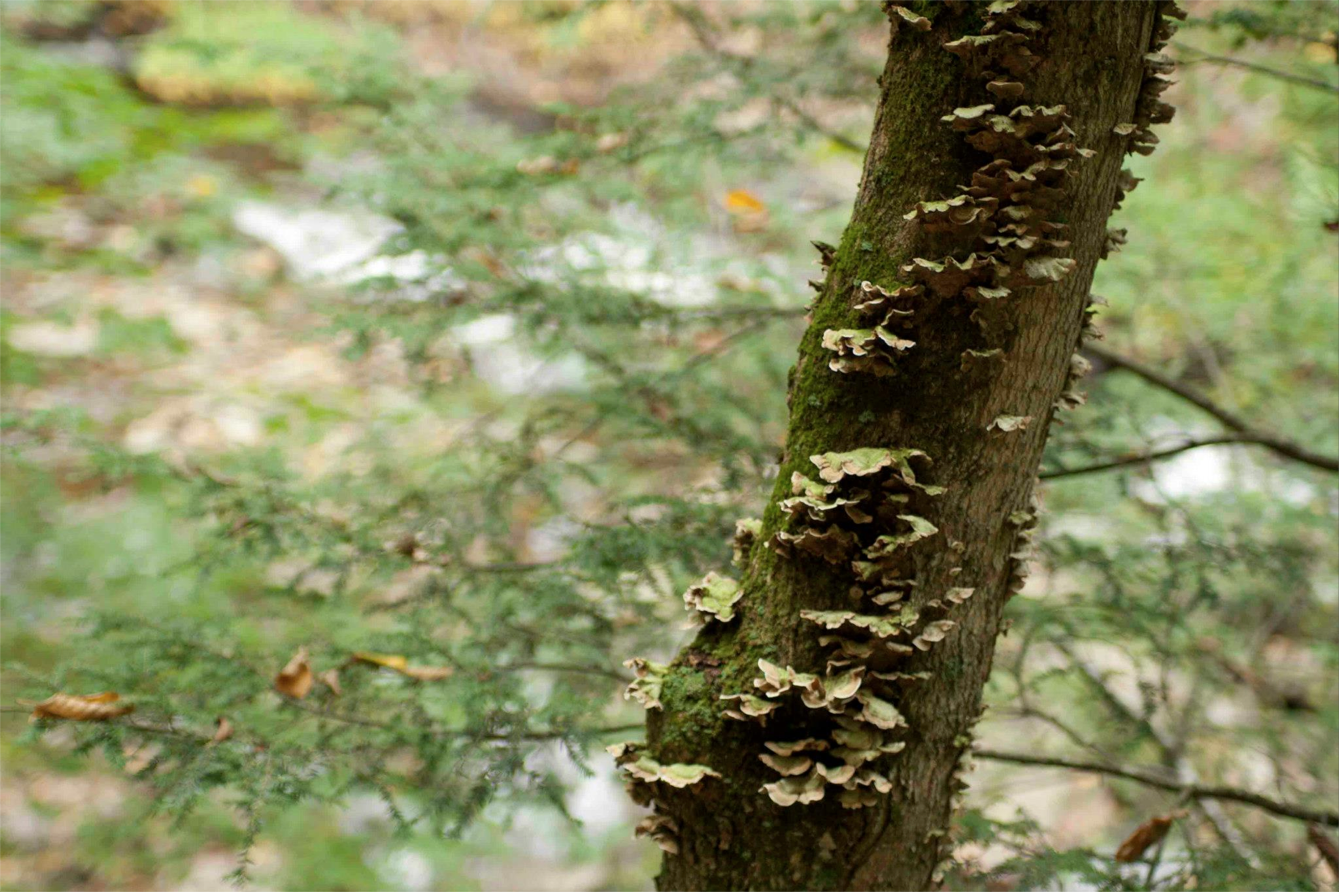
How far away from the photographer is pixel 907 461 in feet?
4.51

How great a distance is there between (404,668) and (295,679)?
0.24 meters

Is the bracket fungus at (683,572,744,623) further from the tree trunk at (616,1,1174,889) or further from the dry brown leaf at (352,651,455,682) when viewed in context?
the dry brown leaf at (352,651,455,682)

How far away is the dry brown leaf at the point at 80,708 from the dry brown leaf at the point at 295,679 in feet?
0.98

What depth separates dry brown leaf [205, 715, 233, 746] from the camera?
1742 mm

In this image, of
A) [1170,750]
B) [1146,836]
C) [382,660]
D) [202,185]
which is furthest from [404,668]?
[202,185]

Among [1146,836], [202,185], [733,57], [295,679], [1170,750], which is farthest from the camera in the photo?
[202,185]

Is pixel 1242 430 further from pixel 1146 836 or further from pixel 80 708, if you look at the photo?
pixel 80 708

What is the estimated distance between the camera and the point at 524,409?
13.6 ft

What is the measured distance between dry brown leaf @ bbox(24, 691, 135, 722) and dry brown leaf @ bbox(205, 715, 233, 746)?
158 millimetres

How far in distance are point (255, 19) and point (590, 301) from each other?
20.3 ft

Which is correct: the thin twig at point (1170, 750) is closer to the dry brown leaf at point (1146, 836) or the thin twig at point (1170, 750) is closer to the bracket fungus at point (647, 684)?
the dry brown leaf at point (1146, 836)

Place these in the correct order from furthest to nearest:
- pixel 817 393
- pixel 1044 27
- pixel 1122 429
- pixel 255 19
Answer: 1. pixel 255 19
2. pixel 1122 429
3. pixel 817 393
4. pixel 1044 27

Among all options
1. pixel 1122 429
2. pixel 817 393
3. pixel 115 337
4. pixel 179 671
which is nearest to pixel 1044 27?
pixel 817 393

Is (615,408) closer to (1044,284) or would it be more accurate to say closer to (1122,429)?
(1044,284)
